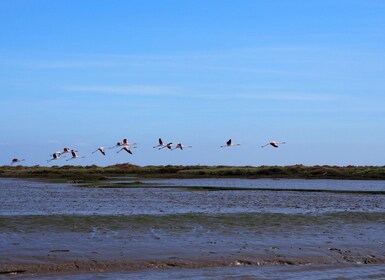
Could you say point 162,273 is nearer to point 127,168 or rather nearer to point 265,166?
point 265,166

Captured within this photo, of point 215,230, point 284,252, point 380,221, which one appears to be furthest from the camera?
point 380,221

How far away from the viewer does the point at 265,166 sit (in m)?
76.8

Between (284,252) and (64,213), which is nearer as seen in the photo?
(284,252)

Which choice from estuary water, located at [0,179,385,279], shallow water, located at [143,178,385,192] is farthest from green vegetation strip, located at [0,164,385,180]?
estuary water, located at [0,179,385,279]

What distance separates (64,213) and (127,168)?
187ft

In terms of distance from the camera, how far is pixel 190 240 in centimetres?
1909

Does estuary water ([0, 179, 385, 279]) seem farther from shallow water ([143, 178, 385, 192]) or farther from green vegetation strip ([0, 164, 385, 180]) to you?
green vegetation strip ([0, 164, 385, 180])

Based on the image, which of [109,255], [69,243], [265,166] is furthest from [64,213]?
[265,166]

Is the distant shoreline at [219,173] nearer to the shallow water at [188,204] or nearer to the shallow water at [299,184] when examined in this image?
the shallow water at [299,184]

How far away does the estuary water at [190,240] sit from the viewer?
15.3 metres

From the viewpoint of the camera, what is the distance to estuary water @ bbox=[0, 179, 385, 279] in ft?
50.1

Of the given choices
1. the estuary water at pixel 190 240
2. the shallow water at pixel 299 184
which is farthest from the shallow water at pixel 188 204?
the shallow water at pixel 299 184

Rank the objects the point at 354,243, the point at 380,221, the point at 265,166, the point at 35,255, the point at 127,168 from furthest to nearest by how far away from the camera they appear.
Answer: the point at 127,168 → the point at 265,166 → the point at 380,221 → the point at 354,243 → the point at 35,255

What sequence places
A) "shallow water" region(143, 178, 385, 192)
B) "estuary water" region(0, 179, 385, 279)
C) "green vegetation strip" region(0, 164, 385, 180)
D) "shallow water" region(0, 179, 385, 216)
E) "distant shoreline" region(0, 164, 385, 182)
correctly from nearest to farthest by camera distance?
"estuary water" region(0, 179, 385, 279)
"shallow water" region(0, 179, 385, 216)
"shallow water" region(143, 178, 385, 192)
"distant shoreline" region(0, 164, 385, 182)
"green vegetation strip" region(0, 164, 385, 180)
